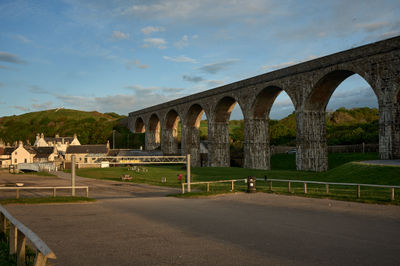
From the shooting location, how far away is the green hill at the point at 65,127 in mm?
106887

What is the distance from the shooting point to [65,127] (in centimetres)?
13738

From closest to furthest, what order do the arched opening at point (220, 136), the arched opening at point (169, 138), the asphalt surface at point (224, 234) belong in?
1. the asphalt surface at point (224, 234)
2. the arched opening at point (220, 136)
3. the arched opening at point (169, 138)

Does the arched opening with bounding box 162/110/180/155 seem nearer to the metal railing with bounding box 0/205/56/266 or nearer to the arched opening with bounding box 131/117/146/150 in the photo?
the arched opening with bounding box 131/117/146/150

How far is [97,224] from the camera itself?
12.1 meters

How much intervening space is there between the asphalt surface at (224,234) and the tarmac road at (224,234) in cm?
2

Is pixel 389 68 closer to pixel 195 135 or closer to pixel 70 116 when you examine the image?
pixel 195 135

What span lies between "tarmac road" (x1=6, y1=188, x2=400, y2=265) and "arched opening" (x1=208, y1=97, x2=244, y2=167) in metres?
39.2

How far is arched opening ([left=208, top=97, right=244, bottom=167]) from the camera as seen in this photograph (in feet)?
183

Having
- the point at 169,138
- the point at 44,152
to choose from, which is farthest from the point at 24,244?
the point at 44,152

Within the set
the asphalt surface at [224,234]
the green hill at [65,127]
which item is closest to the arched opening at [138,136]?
the green hill at [65,127]

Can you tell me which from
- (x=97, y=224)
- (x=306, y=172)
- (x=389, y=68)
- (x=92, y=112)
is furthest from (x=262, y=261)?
(x=92, y=112)

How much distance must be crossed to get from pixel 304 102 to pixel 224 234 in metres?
30.2

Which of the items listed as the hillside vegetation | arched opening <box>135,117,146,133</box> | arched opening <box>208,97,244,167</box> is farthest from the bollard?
arched opening <box>135,117,146,133</box>

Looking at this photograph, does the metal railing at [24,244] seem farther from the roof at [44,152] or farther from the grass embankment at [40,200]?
the roof at [44,152]
